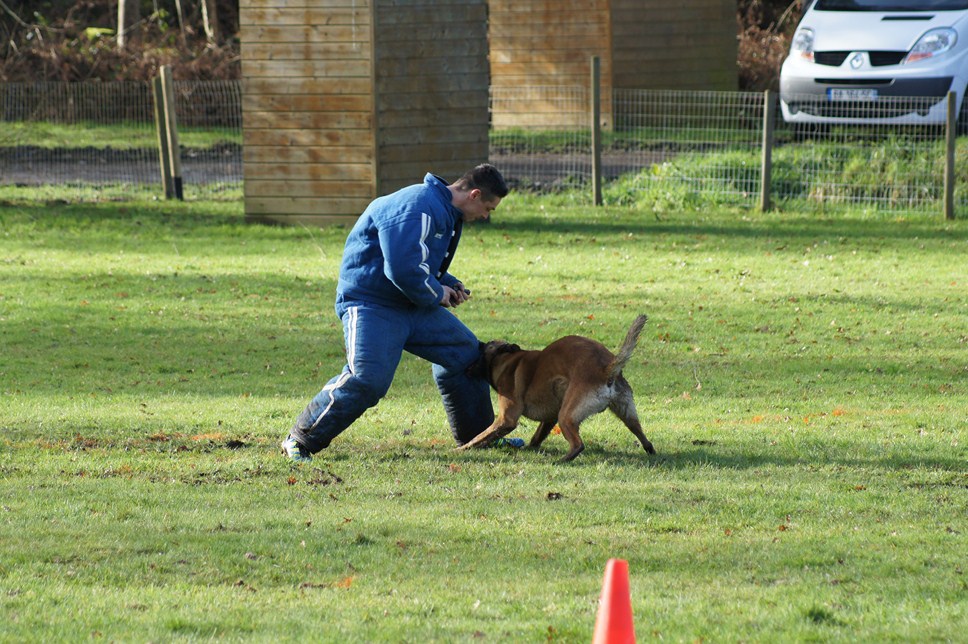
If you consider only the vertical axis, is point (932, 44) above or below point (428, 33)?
below

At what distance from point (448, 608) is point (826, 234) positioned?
13783 millimetres

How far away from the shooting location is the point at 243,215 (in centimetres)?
2027

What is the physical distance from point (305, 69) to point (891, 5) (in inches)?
358

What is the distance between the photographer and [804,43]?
20703mm

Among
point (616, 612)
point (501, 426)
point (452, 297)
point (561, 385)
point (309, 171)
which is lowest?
point (501, 426)

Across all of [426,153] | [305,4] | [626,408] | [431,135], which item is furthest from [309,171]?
[626,408]

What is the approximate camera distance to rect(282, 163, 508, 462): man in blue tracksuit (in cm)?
782

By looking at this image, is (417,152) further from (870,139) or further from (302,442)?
(302,442)

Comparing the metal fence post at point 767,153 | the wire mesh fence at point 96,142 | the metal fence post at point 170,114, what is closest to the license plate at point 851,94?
the metal fence post at point 767,153

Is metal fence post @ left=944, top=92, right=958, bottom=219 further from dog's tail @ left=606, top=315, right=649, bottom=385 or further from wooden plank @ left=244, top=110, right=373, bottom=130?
dog's tail @ left=606, top=315, right=649, bottom=385

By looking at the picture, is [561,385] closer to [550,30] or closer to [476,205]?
[476,205]

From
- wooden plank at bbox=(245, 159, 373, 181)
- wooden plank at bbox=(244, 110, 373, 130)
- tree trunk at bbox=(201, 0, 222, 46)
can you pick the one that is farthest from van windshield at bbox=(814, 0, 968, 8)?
tree trunk at bbox=(201, 0, 222, 46)

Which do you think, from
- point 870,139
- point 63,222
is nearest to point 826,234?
point 870,139

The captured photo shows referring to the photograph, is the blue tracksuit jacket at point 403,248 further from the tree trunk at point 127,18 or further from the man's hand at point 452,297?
the tree trunk at point 127,18
